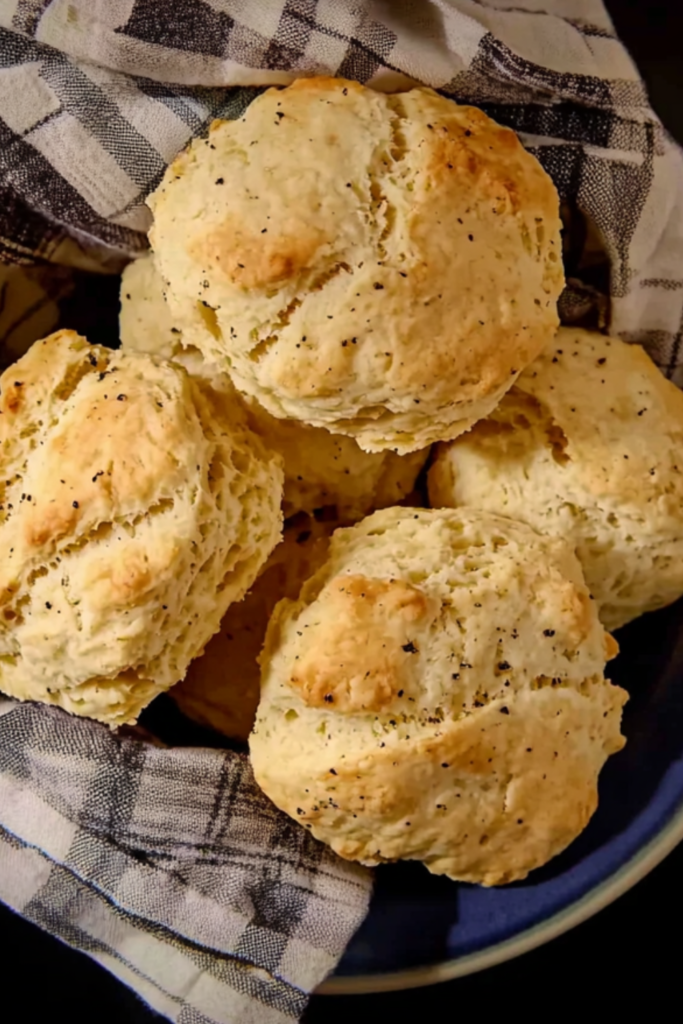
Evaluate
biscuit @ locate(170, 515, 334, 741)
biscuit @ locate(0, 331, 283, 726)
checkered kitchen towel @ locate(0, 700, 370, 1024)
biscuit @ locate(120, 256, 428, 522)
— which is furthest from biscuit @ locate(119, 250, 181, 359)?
checkered kitchen towel @ locate(0, 700, 370, 1024)

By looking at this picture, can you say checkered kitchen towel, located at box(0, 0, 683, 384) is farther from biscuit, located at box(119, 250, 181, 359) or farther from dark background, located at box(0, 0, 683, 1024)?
dark background, located at box(0, 0, 683, 1024)

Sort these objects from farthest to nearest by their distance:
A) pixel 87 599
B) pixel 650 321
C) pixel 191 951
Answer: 1. pixel 650 321
2. pixel 191 951
3. pixel 87 599

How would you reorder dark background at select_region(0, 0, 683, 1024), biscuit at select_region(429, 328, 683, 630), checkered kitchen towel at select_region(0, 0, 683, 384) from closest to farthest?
checkered kitchen towel at select_region(0, 0, 683, 384) < biscuit at select_region(429, 328, 683, 630) < dark background at select_region(0, 0, 683, 1024)

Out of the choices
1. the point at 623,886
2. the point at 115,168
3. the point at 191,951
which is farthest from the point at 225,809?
the point at 115,168

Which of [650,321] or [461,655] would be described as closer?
[461,655]

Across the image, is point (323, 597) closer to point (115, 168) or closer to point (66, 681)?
point (66, 681)

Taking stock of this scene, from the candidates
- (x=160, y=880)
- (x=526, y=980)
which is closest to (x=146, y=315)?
(x=160, y=880)
